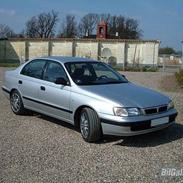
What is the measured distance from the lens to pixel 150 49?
5478cm

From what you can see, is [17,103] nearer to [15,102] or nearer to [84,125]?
[15,102]

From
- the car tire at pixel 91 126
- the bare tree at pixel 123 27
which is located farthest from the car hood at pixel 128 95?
the bare tree at pixel 123 27

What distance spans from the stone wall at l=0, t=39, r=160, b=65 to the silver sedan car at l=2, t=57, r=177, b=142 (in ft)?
150

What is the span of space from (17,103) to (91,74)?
2185 mm

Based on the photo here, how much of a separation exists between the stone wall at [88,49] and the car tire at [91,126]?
47452 mm

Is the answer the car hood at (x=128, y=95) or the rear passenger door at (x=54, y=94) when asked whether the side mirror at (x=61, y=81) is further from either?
the car hood at (x=128, y=95)

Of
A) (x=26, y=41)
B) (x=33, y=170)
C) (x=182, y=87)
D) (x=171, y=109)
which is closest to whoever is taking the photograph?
(x=33, y=170)

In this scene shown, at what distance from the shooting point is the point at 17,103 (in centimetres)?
902

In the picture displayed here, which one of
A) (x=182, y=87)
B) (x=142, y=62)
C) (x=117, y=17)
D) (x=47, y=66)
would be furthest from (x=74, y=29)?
(x=47, y=66)

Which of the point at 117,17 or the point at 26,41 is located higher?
the point at 117,17

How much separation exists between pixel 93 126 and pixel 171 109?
5.12ft

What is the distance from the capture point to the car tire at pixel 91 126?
259 inches

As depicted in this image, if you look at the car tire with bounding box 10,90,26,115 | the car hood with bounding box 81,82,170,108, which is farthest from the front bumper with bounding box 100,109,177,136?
the car tire with bounding box 10,90,26,115

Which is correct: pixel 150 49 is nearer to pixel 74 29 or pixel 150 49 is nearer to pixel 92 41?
pixel 92 41
